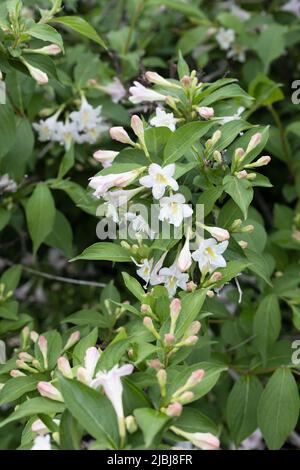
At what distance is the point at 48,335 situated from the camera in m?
2.04

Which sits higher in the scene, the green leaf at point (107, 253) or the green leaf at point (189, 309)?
the green leaf at point (189, 309)

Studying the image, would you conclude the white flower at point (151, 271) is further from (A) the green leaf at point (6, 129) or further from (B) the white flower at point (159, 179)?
(A) the green leaf at point (6, 129)

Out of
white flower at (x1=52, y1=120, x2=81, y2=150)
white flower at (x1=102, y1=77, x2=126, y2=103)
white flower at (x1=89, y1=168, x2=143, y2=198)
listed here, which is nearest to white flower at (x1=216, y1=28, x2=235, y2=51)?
white flower at (x1=102, y1=77, x2=126, y2=103)

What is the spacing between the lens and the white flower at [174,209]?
1750 mm

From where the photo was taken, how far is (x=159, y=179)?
1733 millimetres

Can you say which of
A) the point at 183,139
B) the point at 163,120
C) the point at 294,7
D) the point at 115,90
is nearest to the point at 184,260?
the point at 183,139

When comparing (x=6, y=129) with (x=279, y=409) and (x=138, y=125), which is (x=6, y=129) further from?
(x=279, y=409)

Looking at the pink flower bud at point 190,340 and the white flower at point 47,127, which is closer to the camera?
the pink flower bud at point 190,340

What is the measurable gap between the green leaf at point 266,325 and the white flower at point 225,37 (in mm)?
1498

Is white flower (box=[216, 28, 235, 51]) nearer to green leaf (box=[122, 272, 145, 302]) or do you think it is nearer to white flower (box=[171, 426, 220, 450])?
green leaf (box=[122, 272, 145, 302])

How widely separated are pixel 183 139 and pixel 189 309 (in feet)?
1.38

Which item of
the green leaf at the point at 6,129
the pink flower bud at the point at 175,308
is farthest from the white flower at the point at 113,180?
the green leaf at the point at 6,129
